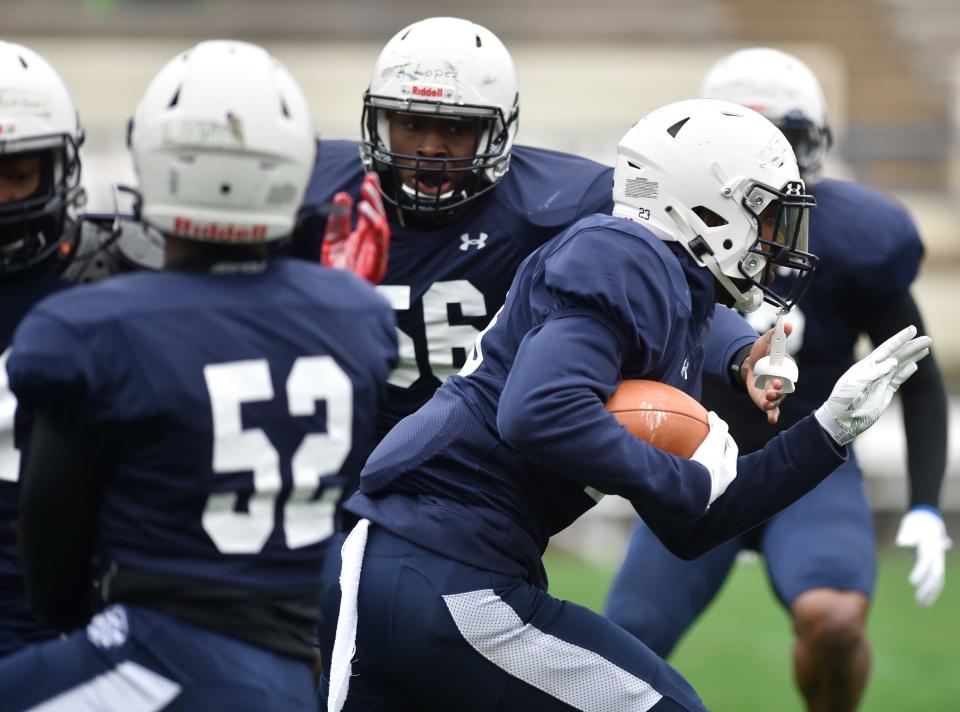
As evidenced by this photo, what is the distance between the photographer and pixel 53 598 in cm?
230

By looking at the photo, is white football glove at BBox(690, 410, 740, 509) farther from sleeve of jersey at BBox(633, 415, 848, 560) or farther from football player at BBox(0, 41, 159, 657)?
football player at BBox(0, 41, 159, 657)

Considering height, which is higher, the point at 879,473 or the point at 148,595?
the point at 148,595

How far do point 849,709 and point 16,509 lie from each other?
2395 mm

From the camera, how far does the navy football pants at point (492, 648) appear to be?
273 centimetres

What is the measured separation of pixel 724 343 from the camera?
348 cm

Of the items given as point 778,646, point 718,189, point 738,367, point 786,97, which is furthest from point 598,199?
point 778,646

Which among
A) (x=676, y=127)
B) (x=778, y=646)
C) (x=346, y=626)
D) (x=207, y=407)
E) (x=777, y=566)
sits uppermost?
(x=676, y=127)

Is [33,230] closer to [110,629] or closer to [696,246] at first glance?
[110,629]

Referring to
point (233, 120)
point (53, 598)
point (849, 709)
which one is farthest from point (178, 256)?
point (849, 709)

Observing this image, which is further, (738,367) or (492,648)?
(738,367)

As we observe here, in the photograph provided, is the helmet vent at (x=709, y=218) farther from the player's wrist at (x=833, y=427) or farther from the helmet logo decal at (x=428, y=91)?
the helmet logo decal at (x=428, y=91)

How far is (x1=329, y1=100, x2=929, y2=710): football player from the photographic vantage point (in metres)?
2.63

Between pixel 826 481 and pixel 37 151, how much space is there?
242cm

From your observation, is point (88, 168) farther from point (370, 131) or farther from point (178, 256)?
point (178, 256)
